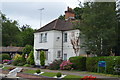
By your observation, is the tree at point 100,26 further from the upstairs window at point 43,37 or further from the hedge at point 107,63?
the upstairs window at point 43,37

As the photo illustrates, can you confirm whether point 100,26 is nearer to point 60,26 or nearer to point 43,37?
point 60,26

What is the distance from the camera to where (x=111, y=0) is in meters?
21.0

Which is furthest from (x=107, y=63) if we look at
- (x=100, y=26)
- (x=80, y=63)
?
(x=80, y=63)

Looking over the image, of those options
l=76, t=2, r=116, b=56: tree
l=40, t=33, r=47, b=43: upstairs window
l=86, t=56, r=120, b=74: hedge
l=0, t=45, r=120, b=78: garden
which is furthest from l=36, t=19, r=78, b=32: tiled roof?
l=86, t=56, r=120, b=74: hedge

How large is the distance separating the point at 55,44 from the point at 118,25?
10.4m

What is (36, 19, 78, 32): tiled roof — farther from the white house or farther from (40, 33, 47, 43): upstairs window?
(40, 33, 47, 43): upstairs window

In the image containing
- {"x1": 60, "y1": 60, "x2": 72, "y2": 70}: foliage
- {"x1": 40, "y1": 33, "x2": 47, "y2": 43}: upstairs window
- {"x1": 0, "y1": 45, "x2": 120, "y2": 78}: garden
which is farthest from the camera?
{"x1": 40, "y1": 33, "x2": 47, "y2": 43}: upstairs window

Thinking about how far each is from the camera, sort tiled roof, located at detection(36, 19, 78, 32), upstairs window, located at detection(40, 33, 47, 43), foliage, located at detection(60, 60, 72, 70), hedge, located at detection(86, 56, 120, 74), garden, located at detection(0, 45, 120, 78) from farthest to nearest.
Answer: upstairs window, located at detection(40, 33, 47, 43), tiled roof, located at detection(36, 19, 78, 32), foliage, located at detection(60, 60, 72, 70), garden, located at detection(0, 45, 120, 78), hedge, located at detection(86, 56, 120, 74)

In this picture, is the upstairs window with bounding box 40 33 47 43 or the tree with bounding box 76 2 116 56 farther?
the upstairs window with bounding box 40 33 47 43

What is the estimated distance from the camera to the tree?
2017 cm

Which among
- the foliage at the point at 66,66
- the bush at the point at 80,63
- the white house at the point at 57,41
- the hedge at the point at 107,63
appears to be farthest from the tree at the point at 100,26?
the white house at the point at 57,41

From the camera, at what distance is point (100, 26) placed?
2058 cm

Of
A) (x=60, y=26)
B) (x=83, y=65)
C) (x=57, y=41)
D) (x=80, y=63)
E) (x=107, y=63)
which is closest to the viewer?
(x=107, y=63)

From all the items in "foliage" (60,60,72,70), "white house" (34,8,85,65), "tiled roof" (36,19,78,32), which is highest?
"tiled roof" (36,19,78,32)
